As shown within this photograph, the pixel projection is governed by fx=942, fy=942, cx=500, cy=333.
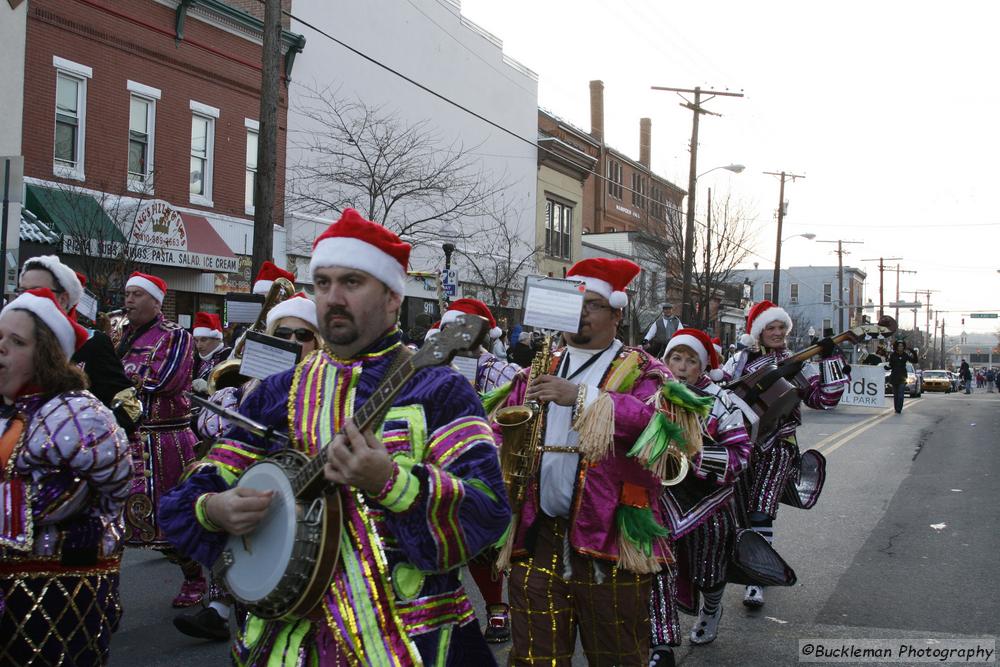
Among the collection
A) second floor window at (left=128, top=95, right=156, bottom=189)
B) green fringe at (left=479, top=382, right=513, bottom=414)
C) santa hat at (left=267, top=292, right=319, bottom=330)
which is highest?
second floor window at (left=128, top=95, right=156, bottom=189)

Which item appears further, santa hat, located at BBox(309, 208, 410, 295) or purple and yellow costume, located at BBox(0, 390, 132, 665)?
purple and yellow costume, located at BBox(0, 390, 132, 665)

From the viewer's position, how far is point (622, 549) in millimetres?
3875

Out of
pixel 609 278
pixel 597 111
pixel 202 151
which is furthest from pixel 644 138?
pixel 609 278

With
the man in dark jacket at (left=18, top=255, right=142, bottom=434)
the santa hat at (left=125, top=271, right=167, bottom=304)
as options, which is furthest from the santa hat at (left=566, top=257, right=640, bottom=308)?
the santa hat at (left=125, top=271, right=167, bottom=304)

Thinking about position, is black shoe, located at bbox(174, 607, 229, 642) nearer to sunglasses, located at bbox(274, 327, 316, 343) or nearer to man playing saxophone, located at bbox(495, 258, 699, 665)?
sunglasses, located at bbox(274, 327, 316, 343)

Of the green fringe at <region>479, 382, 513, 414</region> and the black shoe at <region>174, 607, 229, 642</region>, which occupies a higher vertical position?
the green fringe at <region>479, 382, 513, 414</region>

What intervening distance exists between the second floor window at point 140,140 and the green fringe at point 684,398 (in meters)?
15.8

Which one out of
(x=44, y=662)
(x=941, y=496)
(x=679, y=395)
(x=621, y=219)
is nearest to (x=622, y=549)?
(x=679, y=395)

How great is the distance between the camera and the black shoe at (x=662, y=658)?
200 inches

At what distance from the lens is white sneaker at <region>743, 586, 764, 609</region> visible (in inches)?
269

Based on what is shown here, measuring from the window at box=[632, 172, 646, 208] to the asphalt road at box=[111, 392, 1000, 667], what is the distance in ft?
116

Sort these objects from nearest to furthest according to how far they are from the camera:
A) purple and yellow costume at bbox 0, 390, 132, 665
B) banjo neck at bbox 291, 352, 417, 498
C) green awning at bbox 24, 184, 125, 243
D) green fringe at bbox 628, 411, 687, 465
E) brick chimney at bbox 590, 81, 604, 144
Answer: banjo neck at bbox 291, 352, 417, 498 → purple and yellow costume at bbox 0, 390, 132, 665 → green fringe at bbox 628, 411, 687, 465 → green awning at bbox 24, 184, 125, 243 → brick chimney at bbox 590, 81, 604, 144

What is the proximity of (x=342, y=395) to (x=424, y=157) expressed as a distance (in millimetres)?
24601

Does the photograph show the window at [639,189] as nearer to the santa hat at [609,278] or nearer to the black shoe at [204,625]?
the black shoe at [204,625]
